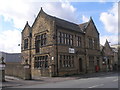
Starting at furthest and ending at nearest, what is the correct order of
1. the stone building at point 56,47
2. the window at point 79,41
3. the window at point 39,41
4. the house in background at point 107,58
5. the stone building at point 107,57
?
the stone building at point 107,57
the house in background at point 107,58
the window at point 79,41
the window at point 39,41
the stone building at point 56,47

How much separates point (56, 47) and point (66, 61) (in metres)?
3.29

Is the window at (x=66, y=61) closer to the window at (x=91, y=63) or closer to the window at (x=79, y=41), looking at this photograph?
the window at (x=79, y=41)

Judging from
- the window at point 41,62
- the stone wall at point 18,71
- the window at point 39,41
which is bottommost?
the stone wall at point 18,71

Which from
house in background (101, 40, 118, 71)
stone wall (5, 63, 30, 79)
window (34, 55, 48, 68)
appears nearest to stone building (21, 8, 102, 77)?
window (34, 55, 48, 68)

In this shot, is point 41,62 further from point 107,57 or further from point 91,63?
point 107,57

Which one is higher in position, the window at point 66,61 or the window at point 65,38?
the window at point 65,38

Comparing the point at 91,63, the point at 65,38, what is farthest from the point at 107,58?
the point at 65,38

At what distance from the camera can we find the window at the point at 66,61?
26.8 meters

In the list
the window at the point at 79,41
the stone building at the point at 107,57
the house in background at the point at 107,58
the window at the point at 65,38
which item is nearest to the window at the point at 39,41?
the window at the point at 65,38

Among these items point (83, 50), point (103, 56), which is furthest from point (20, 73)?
point (103, 56)

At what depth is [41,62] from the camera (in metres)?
28.1

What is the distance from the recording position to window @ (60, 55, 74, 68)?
26.8 m

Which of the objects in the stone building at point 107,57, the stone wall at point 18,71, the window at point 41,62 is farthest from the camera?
the stone building at point 107,57

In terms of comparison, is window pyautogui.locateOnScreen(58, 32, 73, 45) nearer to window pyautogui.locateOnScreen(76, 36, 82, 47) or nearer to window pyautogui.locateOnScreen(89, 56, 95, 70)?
window pyautogui.locateOnScreen(76, 36, 82, 47)
